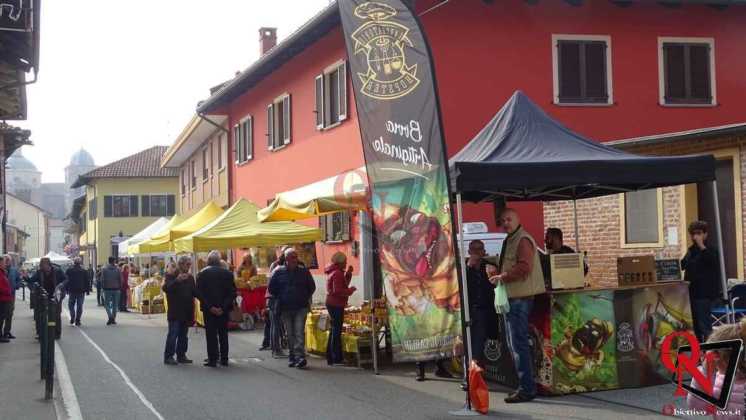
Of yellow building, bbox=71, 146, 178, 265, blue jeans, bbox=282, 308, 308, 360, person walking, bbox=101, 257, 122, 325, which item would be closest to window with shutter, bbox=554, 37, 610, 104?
blue jeans, bbox=282, 308, 308, 360

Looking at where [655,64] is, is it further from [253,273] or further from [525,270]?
[525,270]

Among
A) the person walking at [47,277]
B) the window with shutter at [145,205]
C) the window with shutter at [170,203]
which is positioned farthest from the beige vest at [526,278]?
the window with shutter at [145,205]

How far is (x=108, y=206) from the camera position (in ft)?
213

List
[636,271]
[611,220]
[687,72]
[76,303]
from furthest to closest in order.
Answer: [76,303] → [687,72] → [611,220] → [636,271]

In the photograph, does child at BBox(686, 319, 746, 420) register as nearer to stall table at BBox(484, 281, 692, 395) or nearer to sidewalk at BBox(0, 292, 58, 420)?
stall table at BBox(484, 281, 692, 395)

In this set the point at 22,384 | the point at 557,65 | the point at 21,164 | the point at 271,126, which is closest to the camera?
the point at 22,384

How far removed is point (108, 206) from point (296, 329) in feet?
179

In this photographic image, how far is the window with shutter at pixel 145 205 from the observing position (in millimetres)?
64812

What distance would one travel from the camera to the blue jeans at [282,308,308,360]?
12984mm

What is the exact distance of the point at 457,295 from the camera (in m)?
8.96

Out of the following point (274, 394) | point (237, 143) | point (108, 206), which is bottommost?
point (274, 394)

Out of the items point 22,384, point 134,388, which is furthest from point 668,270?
point 22,384

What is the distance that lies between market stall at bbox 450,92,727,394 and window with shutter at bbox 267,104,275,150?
16.1m

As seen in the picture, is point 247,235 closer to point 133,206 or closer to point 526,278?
point 526,278
